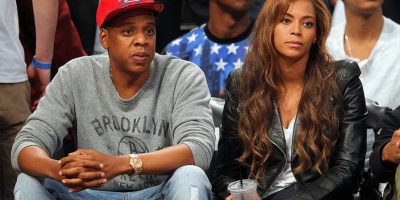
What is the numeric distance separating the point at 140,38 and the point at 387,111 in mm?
1304

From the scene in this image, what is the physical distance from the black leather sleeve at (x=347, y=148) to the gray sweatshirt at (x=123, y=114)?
56 centimetres

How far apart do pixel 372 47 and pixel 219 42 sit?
984mm

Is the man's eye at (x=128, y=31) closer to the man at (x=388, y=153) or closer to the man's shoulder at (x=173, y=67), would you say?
the man's shoulder at (x=173, y=67)

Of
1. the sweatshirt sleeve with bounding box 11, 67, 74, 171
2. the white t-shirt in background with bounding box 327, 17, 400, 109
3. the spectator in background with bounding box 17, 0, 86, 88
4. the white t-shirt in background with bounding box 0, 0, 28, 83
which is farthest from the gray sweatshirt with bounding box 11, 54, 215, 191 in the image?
the white t-shirt in background with bounding box 327, 17, 400, 109

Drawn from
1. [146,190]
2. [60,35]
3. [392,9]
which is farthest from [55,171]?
[392,9]

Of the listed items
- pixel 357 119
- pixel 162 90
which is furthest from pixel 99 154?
pixel 357 119

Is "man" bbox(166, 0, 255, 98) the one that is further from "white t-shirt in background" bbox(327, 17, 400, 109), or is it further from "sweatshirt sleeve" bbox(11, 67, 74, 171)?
"sweatshirt sleeve" bbox(11, 67, 74, 171)

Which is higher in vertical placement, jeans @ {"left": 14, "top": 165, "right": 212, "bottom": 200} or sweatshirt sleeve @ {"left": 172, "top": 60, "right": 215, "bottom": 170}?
sweatshirt sleeve @ {"left": 172, "top": 60, "right": 215, "bottom": 170}

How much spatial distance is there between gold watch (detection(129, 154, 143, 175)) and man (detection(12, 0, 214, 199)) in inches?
0.4

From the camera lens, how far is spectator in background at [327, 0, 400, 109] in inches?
213

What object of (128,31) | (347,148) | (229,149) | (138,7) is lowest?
(229,149)

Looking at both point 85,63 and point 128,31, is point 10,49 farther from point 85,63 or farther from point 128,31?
point 128,31

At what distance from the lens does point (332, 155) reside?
14.9 ft

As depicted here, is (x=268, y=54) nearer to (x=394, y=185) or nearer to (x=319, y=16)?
(x=319, y=16)
